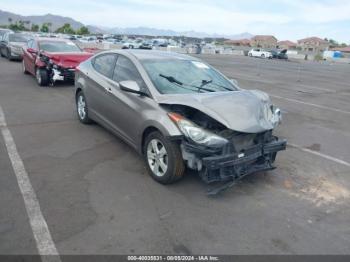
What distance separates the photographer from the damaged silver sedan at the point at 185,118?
3797mm

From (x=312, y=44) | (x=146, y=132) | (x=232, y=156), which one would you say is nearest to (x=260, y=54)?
(x=146, y=132)

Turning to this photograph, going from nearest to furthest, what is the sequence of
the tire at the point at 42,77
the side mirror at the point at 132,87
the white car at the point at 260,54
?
the side mirror at the point at 132,87 < the tire at the point at 42,77 < the white car at the point at 260,54

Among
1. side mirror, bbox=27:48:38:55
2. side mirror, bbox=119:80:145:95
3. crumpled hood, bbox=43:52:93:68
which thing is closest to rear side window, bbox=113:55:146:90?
side mirror, bbox=119:80:145:95

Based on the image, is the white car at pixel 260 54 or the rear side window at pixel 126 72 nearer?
the rear side window at pixel 126 72

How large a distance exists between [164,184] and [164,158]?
35cm

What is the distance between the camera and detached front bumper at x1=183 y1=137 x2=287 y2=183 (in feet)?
12.0

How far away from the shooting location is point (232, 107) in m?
4.06

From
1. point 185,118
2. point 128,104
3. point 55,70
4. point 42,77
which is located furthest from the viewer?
point 42,77

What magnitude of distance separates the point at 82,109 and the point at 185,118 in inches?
130

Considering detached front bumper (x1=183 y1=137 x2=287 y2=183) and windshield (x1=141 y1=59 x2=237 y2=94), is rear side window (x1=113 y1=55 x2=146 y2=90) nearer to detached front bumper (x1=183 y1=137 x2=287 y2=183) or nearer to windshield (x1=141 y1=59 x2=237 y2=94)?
windshield (x1=141 y1=59 x2=237 y2=94)

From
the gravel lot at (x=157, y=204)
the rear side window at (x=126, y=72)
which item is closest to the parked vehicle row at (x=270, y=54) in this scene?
the gravel lot at (x=157, y=204)

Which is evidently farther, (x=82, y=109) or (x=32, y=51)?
(x=32, y=51)

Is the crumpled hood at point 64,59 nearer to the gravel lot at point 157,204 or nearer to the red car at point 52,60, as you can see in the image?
the red car at point 52,60

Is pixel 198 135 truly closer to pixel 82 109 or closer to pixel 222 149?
pixel 222 149
